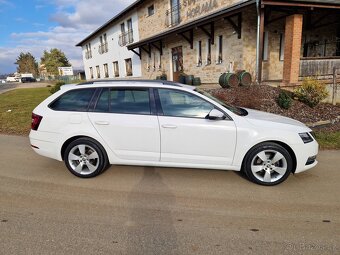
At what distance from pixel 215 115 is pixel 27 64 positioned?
109265 mm

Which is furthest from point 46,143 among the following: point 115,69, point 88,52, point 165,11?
point 88,52

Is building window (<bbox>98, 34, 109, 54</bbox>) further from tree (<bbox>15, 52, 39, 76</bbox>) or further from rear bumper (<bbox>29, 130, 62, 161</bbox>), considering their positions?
tree (<bbox>15, 52, 39, 76</bbox>)

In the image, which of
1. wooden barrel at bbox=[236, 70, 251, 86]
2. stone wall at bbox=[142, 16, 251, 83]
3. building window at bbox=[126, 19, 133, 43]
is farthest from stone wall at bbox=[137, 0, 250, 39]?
wooden barrel at bbox=[236, 70, 251, 86]

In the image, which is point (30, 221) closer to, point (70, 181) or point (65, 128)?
point (70, 181)

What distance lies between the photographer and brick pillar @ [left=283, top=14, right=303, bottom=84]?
31.7ft

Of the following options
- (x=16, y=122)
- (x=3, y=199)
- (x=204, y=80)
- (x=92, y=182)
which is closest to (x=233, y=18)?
(x=204, y=80)

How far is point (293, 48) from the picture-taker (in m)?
9.73

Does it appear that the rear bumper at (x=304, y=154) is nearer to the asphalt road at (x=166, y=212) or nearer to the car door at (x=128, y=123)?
the asphalt road at (x=166, y=212)

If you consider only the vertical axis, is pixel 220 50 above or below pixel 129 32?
below

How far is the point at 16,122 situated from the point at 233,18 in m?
10.5

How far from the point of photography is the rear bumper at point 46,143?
4.04 m

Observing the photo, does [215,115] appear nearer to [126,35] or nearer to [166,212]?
[166,212]

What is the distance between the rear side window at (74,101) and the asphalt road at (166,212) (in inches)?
44.1

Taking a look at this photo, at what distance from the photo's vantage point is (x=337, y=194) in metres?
3.40
